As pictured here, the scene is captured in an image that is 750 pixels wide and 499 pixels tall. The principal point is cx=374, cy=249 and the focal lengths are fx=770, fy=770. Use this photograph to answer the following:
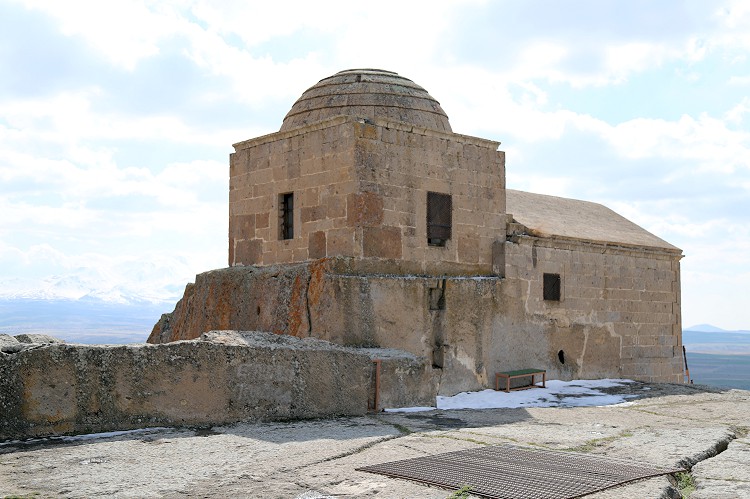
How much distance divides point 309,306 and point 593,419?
4.28 m

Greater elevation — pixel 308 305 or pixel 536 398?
pixel 308 305

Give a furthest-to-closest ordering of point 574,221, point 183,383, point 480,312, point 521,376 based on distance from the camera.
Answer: point 574,221
point 521,376
point 480,312
point 183,383

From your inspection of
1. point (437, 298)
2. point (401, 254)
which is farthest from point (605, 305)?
point (401, 254)

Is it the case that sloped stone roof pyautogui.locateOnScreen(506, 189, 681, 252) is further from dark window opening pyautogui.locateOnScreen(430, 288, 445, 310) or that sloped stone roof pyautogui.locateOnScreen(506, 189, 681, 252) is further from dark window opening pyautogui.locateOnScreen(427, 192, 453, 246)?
dark window opening pyautogui.locateOnScreen(430, 288, 445, 310)

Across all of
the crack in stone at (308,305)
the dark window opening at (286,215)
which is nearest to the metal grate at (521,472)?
the crack in stone at (308,305)

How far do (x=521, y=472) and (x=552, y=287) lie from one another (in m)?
8.62

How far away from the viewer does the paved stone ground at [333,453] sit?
535 centimetres

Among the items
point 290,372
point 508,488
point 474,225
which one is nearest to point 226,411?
point 290,372

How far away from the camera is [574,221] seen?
15898 millimetres

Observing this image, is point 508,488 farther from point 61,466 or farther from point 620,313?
point 620,313

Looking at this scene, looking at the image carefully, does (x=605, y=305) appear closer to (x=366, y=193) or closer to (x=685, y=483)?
(x=366, y=193)

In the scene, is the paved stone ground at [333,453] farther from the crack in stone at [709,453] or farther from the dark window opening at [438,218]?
the dark window opening at [438,218]

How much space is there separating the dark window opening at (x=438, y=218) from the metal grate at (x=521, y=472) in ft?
19.4

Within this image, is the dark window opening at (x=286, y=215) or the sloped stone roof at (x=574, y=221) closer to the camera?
the dark window opening at (x=286, y=215)
